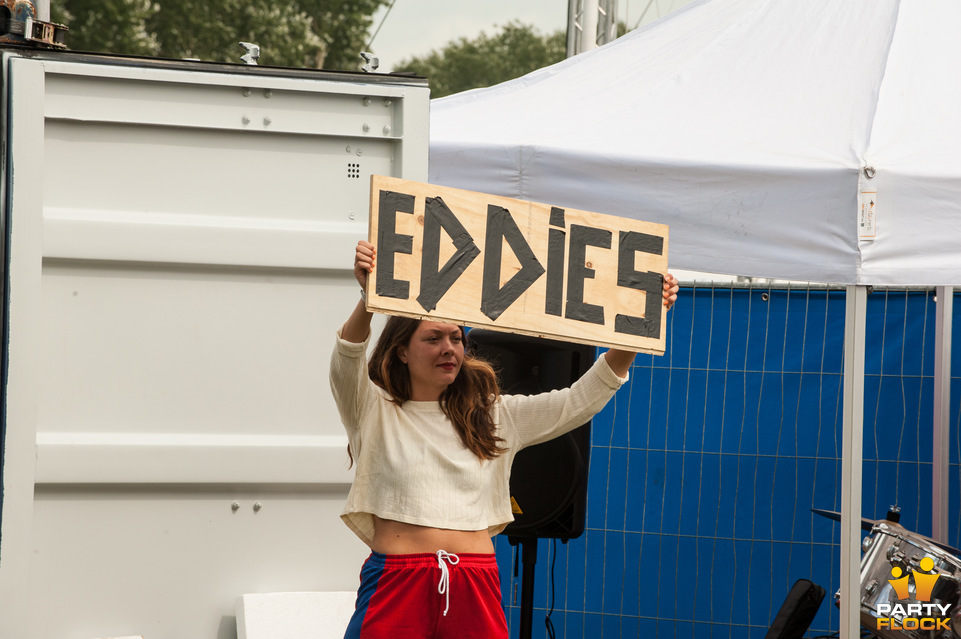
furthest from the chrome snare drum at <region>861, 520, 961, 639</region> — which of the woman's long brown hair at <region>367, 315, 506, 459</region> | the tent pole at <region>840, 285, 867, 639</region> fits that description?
the woman's long brown hair at <region>367, 315, 506, 459</region>

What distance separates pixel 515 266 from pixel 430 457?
0.54 m

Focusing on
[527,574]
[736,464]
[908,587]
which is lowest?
[908,587]

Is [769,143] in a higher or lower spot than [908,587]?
higher

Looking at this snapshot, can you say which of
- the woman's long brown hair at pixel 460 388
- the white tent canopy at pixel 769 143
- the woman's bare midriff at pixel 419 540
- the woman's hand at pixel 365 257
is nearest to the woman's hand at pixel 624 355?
the woman's long brown hair at pixel 460 388

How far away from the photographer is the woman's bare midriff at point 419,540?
2543 millimetres

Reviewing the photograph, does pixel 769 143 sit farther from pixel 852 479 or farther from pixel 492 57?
pixel 492 57

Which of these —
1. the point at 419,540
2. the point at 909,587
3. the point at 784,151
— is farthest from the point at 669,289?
the point at 909,587

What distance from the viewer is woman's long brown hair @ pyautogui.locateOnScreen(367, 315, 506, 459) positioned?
8.75ft

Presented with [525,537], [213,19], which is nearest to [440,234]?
[525,537]

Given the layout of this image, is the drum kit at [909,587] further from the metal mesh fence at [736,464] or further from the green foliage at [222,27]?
the green foliage at [222,27]

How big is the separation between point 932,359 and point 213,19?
22.2m

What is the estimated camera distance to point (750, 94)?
14.0 ft

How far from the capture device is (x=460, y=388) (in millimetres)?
2736

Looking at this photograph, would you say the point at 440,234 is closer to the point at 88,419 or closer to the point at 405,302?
the point at 405,302
